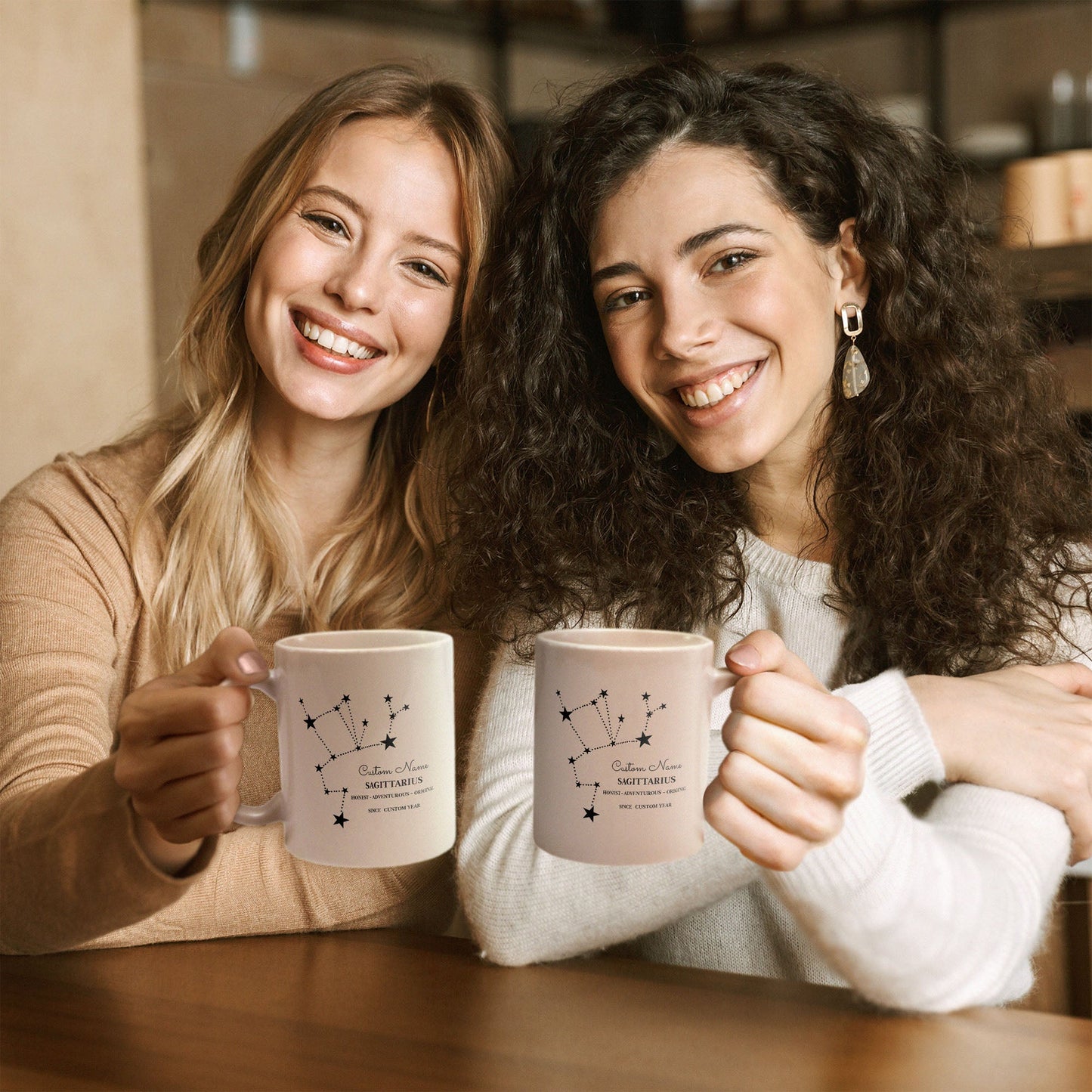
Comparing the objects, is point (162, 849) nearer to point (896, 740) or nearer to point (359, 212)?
point (896, 740)

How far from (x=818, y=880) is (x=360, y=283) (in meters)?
0.79

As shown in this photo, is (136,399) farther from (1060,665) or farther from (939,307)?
(1060,665)

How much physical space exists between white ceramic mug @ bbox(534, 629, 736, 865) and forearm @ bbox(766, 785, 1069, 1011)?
0.12 m

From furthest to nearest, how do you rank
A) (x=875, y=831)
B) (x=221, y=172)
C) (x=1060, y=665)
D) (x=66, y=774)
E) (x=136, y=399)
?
(x=221, y=172), (x=136, y=399), (x=1060, y=665), (x=66, y=774), (x=875, y=831)

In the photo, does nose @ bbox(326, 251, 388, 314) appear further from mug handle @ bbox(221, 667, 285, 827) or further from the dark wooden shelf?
the dark wooden shelf

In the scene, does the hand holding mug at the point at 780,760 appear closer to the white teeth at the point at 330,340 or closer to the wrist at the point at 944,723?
the wrist at the point at 944,723

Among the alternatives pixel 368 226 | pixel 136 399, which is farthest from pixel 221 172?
pixel 368 226

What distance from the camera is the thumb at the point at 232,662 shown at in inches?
31.5

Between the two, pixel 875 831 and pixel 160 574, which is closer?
pixel 875 831

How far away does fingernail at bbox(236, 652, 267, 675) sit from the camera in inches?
31.4

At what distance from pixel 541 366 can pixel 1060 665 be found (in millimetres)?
597

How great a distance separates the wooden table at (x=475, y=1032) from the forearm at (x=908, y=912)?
24 mm

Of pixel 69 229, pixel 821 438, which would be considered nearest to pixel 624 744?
pixel 821 438

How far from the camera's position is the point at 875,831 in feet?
2.83
